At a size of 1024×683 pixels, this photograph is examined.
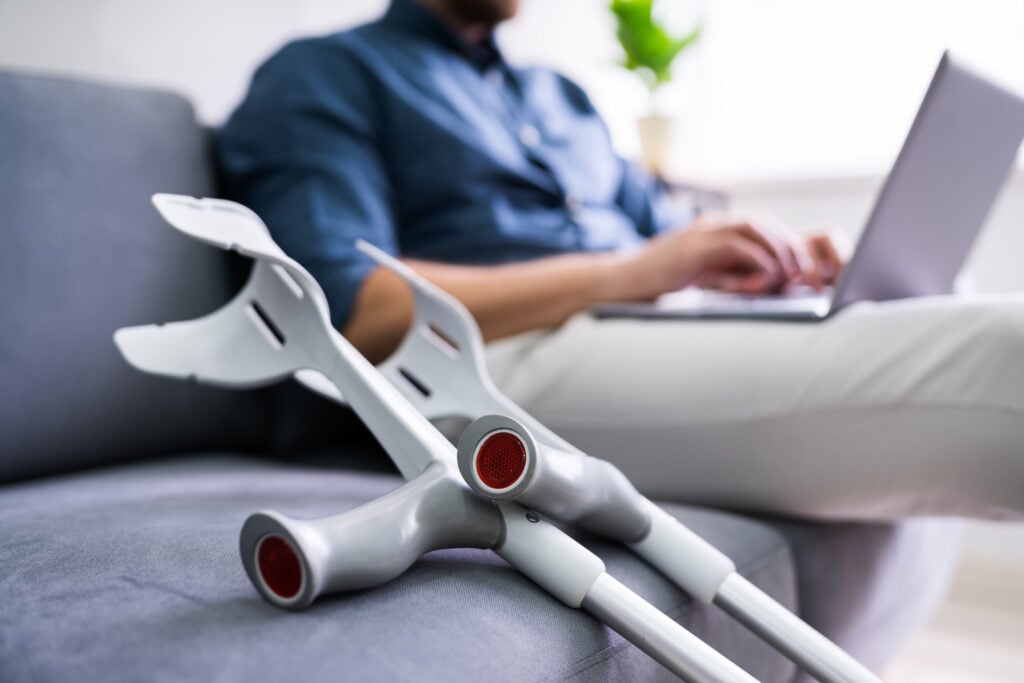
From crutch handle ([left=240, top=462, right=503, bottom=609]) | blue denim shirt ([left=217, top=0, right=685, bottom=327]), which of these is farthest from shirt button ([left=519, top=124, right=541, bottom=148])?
crutch handle ([left=240, top=462, right=503, bottom=609])

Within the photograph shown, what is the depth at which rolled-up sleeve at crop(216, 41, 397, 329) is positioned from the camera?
94 cm

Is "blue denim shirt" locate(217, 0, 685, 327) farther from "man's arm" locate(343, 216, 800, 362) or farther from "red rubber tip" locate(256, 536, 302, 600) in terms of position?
"red rubber tip" locate(256, 536, 302, 600)

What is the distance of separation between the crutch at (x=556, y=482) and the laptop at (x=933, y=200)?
0.88 feet

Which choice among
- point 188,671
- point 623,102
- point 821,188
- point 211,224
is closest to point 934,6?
point 821,188

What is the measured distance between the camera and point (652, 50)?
199 centimetres

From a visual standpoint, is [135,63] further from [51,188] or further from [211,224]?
[211,224]

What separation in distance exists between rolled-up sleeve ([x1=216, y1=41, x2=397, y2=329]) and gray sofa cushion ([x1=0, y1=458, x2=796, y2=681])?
0.34m

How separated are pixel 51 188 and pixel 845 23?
190 centimetres

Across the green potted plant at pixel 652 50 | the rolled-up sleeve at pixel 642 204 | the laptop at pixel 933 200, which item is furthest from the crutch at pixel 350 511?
the green potted plant at pixel 652 50

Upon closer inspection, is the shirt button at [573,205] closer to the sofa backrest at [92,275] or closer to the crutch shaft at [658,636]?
the sofa backrest at [92,275]

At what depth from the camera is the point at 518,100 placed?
1.41 m

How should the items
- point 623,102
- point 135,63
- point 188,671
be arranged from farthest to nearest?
point 623,102 < point 135,63 < point 188,671

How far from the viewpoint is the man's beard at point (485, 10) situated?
1.34 meters

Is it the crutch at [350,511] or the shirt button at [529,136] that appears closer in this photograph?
the crutch at [350,511]
